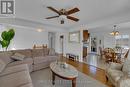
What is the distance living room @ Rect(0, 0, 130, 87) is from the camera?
2.96 metres

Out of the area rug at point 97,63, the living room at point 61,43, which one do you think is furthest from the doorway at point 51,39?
the area rug at point 97,63

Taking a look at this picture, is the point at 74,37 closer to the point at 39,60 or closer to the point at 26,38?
the point at 39,60

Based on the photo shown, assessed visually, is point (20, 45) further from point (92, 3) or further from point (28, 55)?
point (92, 3)

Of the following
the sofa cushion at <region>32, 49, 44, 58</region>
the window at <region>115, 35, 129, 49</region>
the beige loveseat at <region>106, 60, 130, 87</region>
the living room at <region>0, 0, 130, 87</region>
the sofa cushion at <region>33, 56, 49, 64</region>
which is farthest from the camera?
the window at <region>115, 35, 129, 49</region>

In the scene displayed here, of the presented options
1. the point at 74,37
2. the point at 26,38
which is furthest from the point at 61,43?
the point at 26,38

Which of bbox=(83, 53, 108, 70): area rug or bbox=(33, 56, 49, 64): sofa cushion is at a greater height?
bbox=(33, 56, 49, 64): sofa cushion

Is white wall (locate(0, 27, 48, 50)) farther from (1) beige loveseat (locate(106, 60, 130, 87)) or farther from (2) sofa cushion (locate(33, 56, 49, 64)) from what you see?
(1) beige loveseat (locate(106, 60, 130, 87))

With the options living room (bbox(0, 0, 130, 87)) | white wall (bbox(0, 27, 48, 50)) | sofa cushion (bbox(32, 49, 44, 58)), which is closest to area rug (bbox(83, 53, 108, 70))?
living room (bbox(0, 0, 130, 87))

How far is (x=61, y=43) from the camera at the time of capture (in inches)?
371

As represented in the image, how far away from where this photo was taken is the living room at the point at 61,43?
2.96m

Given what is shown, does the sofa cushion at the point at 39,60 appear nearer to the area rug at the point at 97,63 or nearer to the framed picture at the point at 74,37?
the area rug at the point at 97,63

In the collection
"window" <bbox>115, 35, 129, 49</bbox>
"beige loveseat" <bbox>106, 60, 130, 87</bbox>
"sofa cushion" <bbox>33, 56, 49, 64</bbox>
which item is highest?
"window" <bbox>115, 35, 129, 49</bbox>

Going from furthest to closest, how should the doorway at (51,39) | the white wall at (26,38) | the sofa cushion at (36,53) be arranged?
the doorway at (51,39), the white wall at (26,38), the sofa cushion at (36,53)

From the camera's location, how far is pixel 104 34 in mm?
10156
